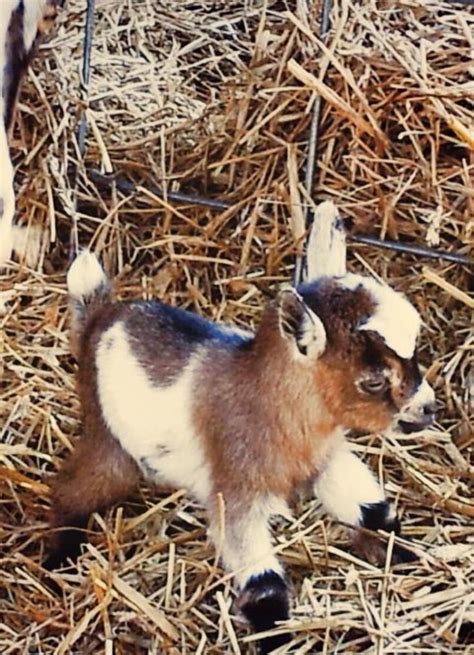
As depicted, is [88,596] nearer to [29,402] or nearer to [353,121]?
[29,402]

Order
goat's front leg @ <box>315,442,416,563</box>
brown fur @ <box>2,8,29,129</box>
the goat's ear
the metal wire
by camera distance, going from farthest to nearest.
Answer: the metal wire < goat's front leg @ <box>315,442,416,563</box> < brown fur @ <box>2,8,29,129</box> < the goat's ear

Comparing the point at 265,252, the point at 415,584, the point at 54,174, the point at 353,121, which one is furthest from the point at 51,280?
the point at 415,584

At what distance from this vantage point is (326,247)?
2.04m

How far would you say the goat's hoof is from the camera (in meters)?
1.94

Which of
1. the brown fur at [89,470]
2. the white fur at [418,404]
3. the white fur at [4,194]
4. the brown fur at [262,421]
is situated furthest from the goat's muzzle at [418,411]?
the white fur at [4,194]

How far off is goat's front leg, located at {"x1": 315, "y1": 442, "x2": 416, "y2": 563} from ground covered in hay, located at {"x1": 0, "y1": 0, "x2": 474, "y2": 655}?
4 centimetres

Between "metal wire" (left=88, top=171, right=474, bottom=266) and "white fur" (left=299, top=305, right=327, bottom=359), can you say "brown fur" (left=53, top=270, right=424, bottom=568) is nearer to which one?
"white fur" (left=299, top=305, right=327, bottom=359)

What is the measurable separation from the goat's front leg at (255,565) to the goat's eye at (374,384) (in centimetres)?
23

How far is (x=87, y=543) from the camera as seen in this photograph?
2.16 m

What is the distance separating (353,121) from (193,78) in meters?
0.52

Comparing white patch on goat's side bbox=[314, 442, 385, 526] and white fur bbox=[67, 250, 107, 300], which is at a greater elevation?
white fur bbox=[67, 250, 107, 300]

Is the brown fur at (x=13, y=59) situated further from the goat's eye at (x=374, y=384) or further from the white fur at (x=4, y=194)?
the goat's eye at (x=374, y=384)

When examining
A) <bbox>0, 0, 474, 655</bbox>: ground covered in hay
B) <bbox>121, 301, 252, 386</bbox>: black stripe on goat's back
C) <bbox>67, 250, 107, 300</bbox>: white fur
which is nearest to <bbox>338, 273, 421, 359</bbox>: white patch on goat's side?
<bbox>121, 301, 252, 386</bbox>: black stripe on goat's back

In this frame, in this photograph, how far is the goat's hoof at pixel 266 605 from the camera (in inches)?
76.5
